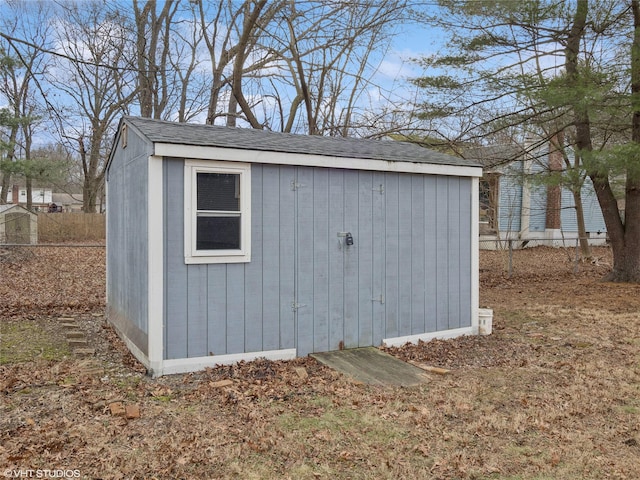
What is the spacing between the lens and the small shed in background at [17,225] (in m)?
14.0

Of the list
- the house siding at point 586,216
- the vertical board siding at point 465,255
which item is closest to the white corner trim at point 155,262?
the vertical board siding at point 465,255

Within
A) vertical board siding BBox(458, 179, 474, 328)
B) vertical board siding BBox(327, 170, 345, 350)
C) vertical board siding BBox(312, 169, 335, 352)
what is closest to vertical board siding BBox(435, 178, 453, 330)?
vertical board siding BBox(458, 179, 474, 328)

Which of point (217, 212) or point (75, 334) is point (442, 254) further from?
point (75, 334)

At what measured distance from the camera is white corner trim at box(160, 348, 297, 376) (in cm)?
488

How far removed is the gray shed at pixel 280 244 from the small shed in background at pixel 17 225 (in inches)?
356

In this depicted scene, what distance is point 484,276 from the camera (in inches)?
505

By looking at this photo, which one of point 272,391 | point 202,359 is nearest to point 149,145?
point 202,359

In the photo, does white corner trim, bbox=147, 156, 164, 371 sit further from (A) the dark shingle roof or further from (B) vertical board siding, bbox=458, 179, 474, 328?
(B) vertical board siding, bbox=458, 179, 474, 328

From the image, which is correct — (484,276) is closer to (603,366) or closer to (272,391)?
(603,366)

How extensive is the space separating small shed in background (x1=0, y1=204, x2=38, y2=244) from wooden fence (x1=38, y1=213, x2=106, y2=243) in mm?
2001

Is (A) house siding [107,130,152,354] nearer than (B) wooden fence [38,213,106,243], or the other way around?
(A) house siding [107,130,152,354]

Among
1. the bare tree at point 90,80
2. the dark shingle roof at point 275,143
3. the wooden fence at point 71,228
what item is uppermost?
the bare tree at point 90,80

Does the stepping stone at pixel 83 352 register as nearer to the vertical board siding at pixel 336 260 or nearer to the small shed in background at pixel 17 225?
the vertical board siding at pixel 336 260

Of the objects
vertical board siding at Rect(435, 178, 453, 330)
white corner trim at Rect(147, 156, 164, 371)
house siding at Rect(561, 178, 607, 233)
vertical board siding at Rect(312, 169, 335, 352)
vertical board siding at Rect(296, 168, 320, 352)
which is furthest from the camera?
house siding at Rect(561, 178, 607, 233)
